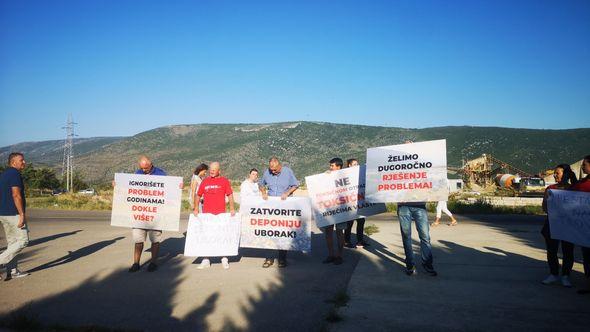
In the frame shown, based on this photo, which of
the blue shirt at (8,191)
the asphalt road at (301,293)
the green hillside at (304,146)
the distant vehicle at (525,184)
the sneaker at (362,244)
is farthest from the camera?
the green hillside at (304,146)

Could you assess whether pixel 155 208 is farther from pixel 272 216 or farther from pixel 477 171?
pixel 477 171

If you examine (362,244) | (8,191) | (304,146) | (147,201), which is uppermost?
(304,146)

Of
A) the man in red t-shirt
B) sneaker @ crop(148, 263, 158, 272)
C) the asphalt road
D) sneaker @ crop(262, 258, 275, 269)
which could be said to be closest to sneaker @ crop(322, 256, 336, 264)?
the asphalt road

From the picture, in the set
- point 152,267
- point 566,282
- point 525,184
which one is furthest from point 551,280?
point 525,184

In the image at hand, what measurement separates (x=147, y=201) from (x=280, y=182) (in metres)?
2.80

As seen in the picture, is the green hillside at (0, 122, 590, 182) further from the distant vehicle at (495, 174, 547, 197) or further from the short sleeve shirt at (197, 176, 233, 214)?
the short sleeve shirt at (197, 176, 233, 214)

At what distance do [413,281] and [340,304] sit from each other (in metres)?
1.74

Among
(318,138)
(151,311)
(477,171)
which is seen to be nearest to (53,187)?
(477,171)

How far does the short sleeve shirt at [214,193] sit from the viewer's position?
7.81 meters

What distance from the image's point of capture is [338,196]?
8227 millimetres

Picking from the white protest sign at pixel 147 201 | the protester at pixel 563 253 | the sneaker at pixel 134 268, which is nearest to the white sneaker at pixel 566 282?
the protester at pixel 563 253

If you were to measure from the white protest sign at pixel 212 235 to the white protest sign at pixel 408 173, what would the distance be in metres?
2.80

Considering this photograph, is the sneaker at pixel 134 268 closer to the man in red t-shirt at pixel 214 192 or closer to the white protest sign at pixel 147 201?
the white protest sign at pixel 147 201

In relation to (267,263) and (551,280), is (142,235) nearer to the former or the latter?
(267,263)
